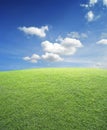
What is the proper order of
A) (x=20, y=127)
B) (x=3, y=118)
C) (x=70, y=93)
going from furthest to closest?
(x=70, y=93)
(x=3, y=118)
(x=20, y=127)

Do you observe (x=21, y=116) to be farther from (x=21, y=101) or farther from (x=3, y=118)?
(x=21, y=101)

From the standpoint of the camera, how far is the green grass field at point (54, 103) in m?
8.79

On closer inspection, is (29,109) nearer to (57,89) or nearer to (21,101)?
(21,101)

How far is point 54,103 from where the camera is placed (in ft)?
34.7

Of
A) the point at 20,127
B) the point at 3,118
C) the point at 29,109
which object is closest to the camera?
the point at 20,127

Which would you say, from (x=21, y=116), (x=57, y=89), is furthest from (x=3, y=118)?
(x=57, y=89)

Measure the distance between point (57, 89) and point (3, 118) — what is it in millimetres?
4259

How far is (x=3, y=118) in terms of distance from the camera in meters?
9.30

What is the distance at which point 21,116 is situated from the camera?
939 centimetres

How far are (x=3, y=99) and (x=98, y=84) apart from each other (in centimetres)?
627

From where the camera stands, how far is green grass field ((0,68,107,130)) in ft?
28.8

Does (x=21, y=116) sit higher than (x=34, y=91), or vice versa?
(x=34, y=91)

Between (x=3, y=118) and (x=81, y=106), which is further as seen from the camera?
(x=81, y=106)

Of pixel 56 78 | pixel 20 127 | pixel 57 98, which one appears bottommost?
pixel 20 127
